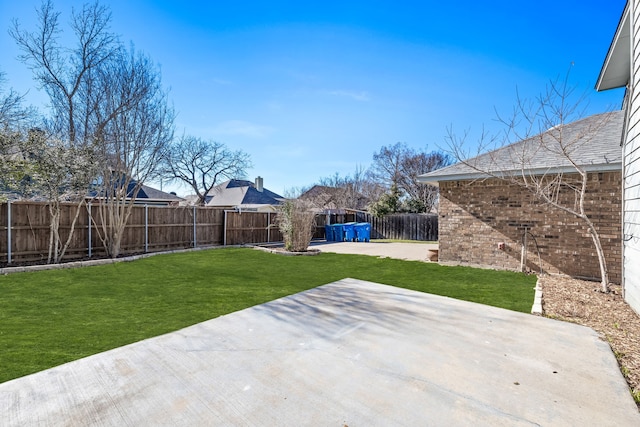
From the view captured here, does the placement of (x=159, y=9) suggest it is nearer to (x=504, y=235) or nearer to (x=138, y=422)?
(x=138, y=422)

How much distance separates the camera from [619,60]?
541 cm

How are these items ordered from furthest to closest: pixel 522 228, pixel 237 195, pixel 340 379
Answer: pixel 237 195, pixel 522 228, pixel 340 379

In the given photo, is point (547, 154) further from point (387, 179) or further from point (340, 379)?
point (387, 179)

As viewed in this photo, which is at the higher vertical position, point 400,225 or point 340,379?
point 400,225

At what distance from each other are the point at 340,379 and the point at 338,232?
14950 millimetres

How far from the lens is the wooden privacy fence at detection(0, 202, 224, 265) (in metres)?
7.73

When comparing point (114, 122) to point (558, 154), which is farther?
point (114, 122)

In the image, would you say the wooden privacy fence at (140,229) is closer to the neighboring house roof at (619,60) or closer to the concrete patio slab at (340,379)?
the concrete patio slab at (340,379)

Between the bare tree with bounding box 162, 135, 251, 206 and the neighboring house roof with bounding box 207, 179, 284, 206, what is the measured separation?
1.12 metres

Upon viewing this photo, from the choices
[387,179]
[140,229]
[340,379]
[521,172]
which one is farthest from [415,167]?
[340,379]

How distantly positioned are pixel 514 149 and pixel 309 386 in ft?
28.3

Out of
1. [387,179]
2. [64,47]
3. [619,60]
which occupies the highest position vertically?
[64,47]

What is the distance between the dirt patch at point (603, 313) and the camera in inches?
112

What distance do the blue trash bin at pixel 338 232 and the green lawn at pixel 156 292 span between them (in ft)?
25.7
